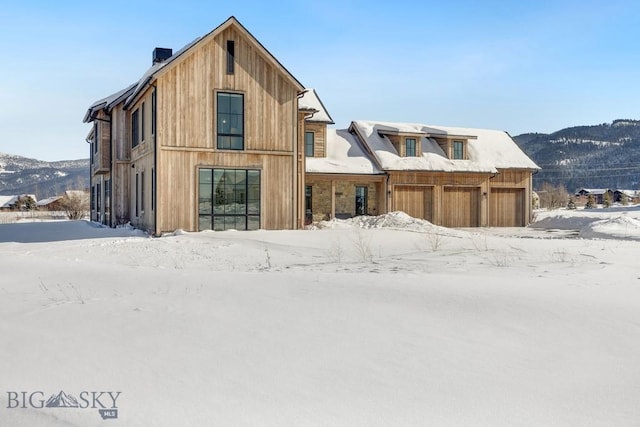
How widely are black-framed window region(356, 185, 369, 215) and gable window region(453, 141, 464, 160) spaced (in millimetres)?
5893

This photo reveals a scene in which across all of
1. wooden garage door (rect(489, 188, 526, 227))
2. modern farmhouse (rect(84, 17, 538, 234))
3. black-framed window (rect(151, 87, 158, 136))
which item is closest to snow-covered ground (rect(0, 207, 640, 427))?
modern farmhouse (rect(84, 17, 538, 234))

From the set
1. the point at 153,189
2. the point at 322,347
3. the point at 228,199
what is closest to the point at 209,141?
the point at 228,199

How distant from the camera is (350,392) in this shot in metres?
3.73

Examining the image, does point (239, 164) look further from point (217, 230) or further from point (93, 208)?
point (93, 208)

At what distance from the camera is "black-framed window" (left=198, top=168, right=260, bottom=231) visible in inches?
667

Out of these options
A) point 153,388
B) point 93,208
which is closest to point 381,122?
point 93,208

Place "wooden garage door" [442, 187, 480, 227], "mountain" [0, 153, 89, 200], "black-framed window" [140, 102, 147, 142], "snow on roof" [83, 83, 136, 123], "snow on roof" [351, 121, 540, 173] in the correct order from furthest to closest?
"mountain" [0, 153, 89, 200] < "wooden garage door" [442, 187, 480, 227] < "snow on roof" [351, 121, 540, 173] < "snow on roof" [83, 83, 136, 123] < "black-framed window" [140, 102, 147, 142]

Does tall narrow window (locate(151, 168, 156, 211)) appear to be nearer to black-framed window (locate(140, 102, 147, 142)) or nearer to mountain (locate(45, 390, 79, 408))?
black-framed window (locate(140, 102, 147, 142))

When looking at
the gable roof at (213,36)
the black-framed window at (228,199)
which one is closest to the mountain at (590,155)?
the gable roof at (213,36)

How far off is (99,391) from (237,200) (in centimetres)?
1383

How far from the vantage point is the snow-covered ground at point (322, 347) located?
3480 mm

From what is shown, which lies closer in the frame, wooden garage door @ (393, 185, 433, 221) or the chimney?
the chimney

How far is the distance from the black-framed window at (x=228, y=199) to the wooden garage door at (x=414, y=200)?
10.8 meters

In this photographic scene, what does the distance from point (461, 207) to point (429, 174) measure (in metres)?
2.73
